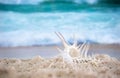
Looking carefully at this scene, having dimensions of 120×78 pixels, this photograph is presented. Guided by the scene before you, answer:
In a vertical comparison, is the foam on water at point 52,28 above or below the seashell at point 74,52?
above

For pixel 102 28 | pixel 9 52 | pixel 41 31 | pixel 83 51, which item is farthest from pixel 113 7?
pixel 9 52

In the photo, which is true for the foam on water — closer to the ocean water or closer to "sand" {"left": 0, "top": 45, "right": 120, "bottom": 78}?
the ocean water

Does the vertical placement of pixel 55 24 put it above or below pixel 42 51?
above

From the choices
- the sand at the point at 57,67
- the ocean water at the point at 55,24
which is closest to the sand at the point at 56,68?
the sand at the point at 57,67

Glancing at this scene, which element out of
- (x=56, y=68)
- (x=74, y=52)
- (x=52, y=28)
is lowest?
(x=56, y=68)

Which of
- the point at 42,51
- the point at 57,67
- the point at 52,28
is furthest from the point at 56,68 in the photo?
the point at 52,28

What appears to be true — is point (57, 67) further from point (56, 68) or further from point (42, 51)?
point (42, 51)

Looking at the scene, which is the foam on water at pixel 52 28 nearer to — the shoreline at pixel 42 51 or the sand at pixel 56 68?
the shoreline at pixel 42 51
